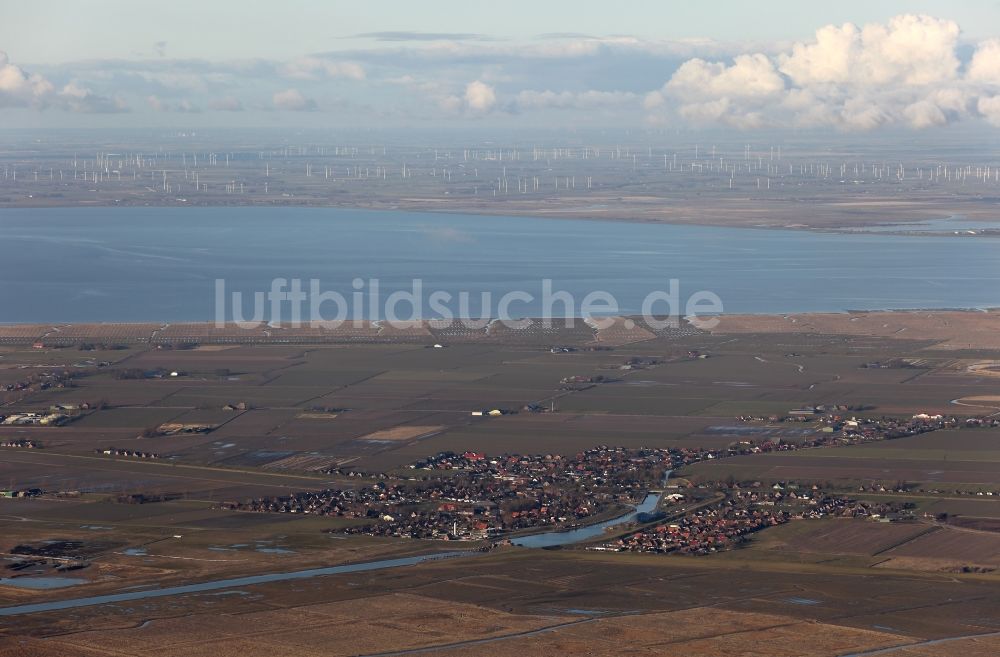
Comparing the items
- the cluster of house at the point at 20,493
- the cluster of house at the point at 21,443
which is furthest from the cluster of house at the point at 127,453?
the cluster of house at the point at 20,493

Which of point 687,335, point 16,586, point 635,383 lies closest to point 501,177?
point 687,335

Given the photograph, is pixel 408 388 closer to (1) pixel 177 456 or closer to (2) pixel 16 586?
(1) pixel 177 456

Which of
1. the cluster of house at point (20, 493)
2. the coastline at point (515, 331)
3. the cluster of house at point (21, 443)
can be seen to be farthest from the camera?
the coastline at point (515, 331)

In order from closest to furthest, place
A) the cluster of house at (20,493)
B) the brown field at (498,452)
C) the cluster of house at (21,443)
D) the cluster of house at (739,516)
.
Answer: the brown field at (498,452) < the cluster of house at (739,516) < the cluster of house at (20,493) < the cluster of house at (21,443)

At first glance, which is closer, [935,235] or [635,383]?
[635,383]

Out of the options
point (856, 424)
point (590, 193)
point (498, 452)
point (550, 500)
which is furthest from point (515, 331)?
point (590, 193)

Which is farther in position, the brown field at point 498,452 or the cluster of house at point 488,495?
the cluster of house at point 488,495

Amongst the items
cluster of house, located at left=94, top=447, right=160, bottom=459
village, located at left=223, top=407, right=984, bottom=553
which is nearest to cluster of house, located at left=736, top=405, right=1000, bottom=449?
village, located at left=223, top=407, right=984, bottom=553

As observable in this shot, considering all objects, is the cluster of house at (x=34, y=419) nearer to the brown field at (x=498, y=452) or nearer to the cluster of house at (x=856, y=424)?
the brown field at (x=498, y=452)
